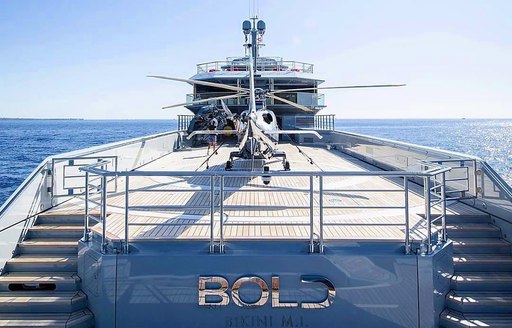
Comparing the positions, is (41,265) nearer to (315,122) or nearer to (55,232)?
(55,232)

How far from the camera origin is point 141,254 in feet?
16.6

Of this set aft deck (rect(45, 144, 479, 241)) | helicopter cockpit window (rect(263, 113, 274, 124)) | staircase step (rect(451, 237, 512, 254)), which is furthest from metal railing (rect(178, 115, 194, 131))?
staircase step (rect(451, 237, 512, 254))

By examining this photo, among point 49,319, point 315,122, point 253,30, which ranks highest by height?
point 253,30

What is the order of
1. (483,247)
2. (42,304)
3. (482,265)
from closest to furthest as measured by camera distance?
(42,304) < (482,265) < (483,247)

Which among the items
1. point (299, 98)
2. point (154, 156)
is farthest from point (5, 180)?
point (299, 98)

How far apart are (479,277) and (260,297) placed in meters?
3.16

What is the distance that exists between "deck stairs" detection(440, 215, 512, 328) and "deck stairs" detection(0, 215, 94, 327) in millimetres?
4775

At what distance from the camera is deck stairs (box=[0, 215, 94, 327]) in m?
5.19

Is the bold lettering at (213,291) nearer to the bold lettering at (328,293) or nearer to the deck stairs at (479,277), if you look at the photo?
the bold lettering at (328,293)

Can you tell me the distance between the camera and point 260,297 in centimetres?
492

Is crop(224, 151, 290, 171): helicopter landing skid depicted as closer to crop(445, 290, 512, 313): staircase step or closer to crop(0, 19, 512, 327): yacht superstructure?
crop(0, 19, 512, 327): yacht superstructure

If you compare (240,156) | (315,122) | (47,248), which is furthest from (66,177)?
(315,122)

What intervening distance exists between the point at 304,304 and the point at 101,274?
101 inches

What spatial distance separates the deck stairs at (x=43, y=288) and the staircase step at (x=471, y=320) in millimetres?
4543
